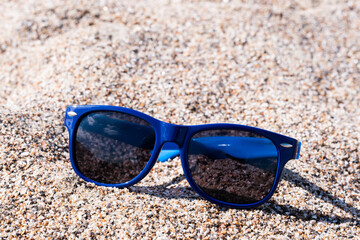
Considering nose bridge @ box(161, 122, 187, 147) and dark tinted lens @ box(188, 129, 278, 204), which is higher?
nose bridge @ box(161, 122, 187, 147)

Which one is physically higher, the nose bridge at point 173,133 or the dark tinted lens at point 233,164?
the nose bridge at point 173,133

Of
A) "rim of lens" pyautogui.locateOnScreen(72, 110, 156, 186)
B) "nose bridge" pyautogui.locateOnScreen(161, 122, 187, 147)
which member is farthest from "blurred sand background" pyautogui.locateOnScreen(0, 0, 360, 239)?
"nose bridge" pyautogui.locateOnScreen(161, 122, 187, 147)

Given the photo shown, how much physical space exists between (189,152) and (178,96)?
56cm

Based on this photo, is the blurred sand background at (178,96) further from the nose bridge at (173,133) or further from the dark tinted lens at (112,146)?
the nose bridge at (173,133)

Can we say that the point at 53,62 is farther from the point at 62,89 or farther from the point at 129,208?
the point at 129,208

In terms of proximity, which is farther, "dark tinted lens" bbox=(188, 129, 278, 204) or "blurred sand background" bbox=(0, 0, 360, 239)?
"dark tinted lens" bbox=(188, 129, 278, 204)

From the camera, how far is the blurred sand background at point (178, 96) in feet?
4.66

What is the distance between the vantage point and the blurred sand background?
4.66ft

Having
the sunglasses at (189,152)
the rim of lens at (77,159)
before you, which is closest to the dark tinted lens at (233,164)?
the sunglasses at (189,152)


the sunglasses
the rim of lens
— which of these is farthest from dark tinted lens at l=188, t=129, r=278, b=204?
the rim of lens

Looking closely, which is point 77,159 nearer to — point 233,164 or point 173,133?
point 173,133

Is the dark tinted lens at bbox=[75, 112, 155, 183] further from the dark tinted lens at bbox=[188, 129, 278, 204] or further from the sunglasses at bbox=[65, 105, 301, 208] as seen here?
the dark tinted lens at bbox=[188, 129, 278, 204]

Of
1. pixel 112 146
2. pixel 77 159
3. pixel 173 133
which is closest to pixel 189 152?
pixel 173 133

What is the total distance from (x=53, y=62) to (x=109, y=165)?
97 cm
